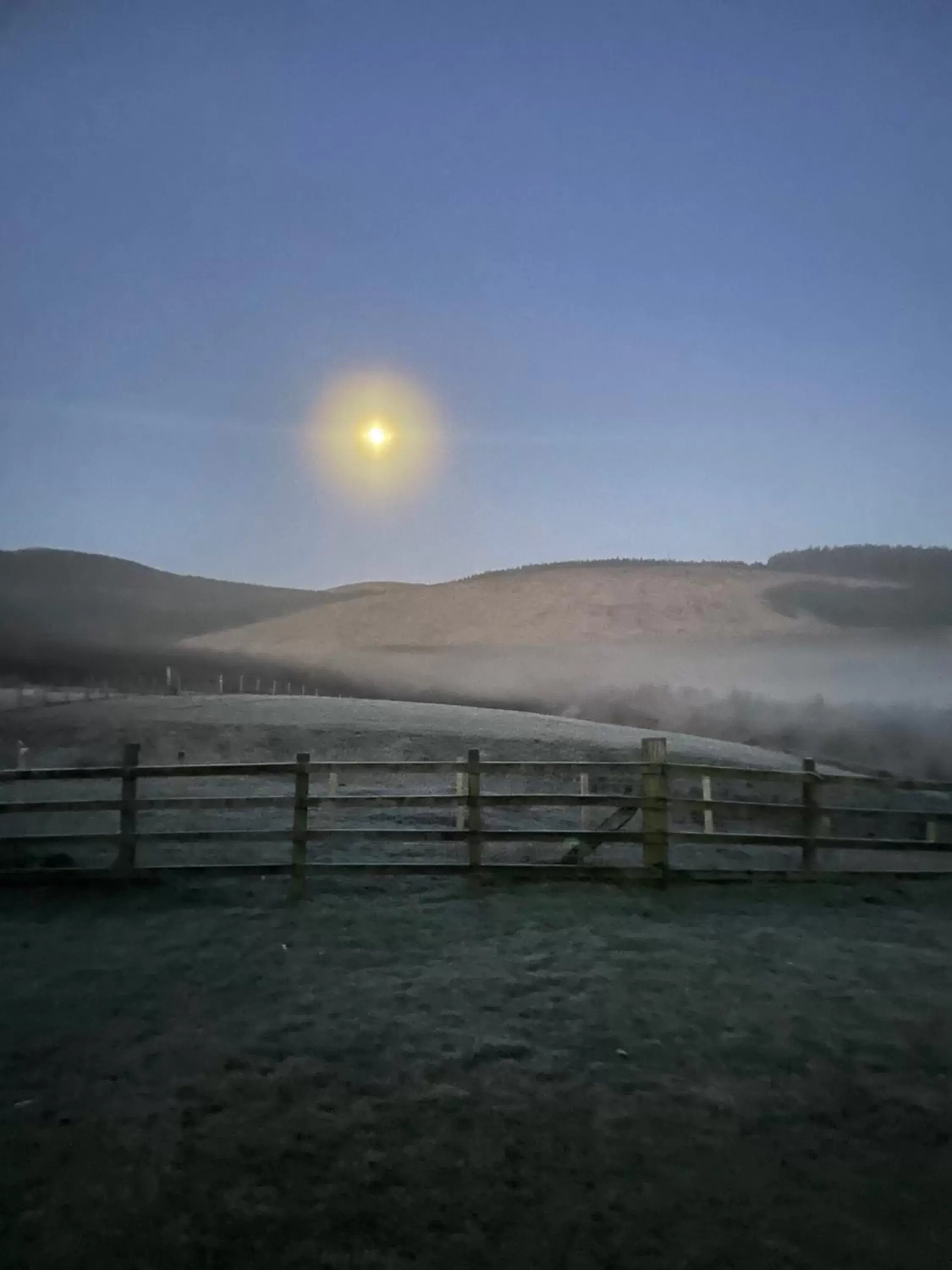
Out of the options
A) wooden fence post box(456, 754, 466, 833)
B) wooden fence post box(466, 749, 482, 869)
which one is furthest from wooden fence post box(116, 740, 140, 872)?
wooden fence post box(456, 754, 466, 833)

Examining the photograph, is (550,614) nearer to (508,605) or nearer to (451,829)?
(508,605)

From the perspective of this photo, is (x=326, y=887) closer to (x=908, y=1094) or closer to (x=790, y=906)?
(x=790, y=906)

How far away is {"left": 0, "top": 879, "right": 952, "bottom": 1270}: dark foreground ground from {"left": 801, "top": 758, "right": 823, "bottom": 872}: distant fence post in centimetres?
131

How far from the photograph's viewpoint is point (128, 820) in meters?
6.99

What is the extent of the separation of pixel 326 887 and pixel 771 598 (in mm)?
8564

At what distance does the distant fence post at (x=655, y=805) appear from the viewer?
7.22 m

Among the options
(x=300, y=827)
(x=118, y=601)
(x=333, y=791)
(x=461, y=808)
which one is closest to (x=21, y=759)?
(x=118, y=601)

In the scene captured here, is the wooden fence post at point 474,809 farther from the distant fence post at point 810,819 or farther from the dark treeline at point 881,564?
the dark treeline at point 881,564

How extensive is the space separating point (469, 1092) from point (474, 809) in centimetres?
358

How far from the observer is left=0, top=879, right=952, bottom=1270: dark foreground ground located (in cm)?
266

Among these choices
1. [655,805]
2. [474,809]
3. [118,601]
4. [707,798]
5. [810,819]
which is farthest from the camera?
[118,601]

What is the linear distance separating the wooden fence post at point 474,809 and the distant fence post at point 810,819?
103 inches

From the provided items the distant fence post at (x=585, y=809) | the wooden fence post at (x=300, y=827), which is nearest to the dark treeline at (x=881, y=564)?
the distant fence post at (x=585, y=809)

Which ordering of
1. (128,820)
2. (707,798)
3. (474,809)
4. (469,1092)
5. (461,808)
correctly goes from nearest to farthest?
1. (469,1092)
2. (128,820)
3. (474,809)
4. (707,798)
5. (461,808)
